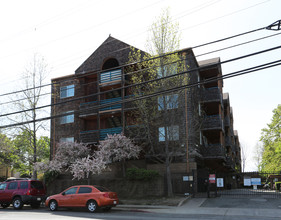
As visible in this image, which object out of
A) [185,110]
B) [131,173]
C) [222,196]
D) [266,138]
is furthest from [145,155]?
[266,138]

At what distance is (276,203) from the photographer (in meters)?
18.8

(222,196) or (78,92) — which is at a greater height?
(78,92)

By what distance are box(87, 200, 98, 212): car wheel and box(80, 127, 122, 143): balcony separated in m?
11.1

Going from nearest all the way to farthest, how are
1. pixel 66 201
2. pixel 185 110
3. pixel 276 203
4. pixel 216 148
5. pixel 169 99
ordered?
pixel 66 201
pixel 276 203
pixel 169 99
pixel 185 110
pixel 216 148

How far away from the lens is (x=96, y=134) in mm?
28469

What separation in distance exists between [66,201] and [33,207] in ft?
12.3

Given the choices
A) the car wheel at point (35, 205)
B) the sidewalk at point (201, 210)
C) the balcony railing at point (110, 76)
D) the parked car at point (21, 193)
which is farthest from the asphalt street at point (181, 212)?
the balcony railing at point (110, 76)

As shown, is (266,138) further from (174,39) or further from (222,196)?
(174,39)

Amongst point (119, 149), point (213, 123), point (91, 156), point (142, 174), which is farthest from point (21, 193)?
point (213, 123)

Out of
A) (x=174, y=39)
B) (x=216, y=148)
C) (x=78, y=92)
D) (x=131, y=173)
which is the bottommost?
(x=131, y=173)

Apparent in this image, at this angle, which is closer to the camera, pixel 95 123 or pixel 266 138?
pixel 95 123

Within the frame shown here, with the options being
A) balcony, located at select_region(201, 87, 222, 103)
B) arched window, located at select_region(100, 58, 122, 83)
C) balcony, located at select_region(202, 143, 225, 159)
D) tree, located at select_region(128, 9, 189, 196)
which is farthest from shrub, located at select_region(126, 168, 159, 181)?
balcony, located at select_region(201, 87, 222, 103)

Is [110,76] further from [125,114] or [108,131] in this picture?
[108,131]

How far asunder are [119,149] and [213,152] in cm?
859
